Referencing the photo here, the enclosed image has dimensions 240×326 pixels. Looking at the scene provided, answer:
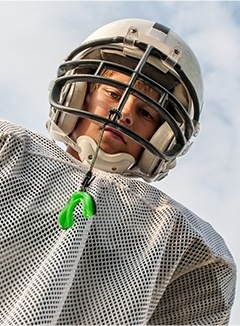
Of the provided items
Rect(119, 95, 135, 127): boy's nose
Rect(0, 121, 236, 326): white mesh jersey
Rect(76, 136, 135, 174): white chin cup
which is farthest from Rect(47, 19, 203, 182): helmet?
Rect(0, 121, 236, 326): white mesh jersey

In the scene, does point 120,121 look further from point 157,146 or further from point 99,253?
point 99,253

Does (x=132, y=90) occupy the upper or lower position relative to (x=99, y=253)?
upper

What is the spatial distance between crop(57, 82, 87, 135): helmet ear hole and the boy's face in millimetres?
32

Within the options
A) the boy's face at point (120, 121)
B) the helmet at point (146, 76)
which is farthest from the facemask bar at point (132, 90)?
the boy's face at point (120, 121)

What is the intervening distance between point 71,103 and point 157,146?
1.08 feet

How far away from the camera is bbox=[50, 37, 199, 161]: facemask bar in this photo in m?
1.95

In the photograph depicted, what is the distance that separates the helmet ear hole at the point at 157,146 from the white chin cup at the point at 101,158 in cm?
10

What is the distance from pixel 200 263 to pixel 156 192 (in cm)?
25

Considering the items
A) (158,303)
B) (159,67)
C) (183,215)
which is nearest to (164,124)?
(159,67)

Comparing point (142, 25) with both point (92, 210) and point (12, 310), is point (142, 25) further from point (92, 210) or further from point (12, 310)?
point (12, 310)

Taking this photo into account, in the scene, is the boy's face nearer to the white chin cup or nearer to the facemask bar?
the white chin cup

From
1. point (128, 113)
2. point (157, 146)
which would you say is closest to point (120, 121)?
point (128, 113)

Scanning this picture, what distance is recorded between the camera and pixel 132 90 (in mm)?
1956

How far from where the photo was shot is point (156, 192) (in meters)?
2.19
